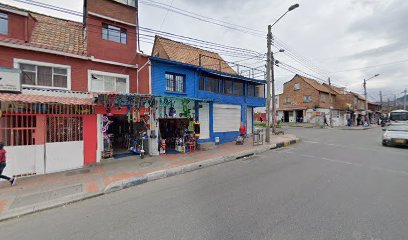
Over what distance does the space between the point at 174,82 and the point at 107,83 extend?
4.05 m

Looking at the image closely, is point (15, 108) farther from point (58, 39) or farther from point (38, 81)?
point (58, 39)

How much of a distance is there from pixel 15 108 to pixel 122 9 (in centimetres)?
746

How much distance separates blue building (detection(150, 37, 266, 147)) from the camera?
11.7 metres

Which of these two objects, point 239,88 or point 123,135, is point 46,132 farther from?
point 239,88

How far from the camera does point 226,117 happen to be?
1563 cm

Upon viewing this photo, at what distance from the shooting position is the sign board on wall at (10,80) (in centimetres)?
734

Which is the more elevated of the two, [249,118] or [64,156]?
[249,118]

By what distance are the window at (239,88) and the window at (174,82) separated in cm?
572

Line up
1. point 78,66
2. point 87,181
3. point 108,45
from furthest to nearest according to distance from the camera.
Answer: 1. point 108,45
2. point 78,66
3. point 87,181

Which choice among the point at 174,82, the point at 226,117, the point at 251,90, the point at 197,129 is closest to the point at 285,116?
the point at 251,90

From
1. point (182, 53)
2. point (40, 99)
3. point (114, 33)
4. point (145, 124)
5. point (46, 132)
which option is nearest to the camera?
point (40, 99)

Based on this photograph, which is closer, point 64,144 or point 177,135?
point 64,144

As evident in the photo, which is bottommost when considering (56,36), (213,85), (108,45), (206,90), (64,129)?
(64,129)

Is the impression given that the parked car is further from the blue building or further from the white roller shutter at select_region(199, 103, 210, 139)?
the white roller shutter at select_region(199, 103, 210, 139)
